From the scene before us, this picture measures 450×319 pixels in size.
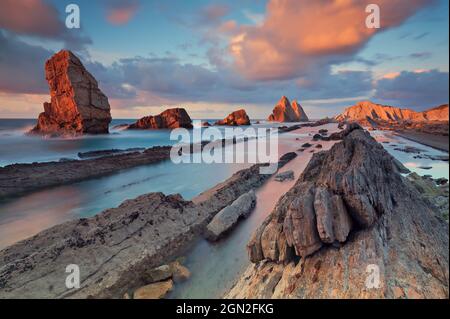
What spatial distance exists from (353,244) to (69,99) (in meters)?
28.2

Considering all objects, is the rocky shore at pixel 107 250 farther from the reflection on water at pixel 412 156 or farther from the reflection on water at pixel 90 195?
the reflection on water at pixel 412 156

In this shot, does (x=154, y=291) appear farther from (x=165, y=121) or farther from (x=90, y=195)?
(x=165, y=121)

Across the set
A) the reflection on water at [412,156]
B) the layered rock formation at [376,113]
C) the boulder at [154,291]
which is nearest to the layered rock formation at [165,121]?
the layered rock formation at [376,113]

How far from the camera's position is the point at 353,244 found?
2688 mm

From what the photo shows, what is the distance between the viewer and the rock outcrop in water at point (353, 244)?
2175 millimetres

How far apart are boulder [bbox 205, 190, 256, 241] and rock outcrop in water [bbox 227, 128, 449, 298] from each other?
1934 mm

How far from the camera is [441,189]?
4176 millimetres

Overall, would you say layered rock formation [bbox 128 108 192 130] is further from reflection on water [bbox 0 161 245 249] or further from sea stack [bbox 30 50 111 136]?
reflection on water [bbox 0 161 245 249]

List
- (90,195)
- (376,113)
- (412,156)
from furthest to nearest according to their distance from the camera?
(90,195) → (376,113) → (412,156)

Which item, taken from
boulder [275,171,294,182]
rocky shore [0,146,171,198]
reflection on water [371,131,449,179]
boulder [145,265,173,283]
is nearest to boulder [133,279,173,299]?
boulder [145,265,173,283]

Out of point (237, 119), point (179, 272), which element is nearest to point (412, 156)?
point (179, 272)

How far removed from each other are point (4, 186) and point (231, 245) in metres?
8.36

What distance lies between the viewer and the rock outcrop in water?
7.14 ft
